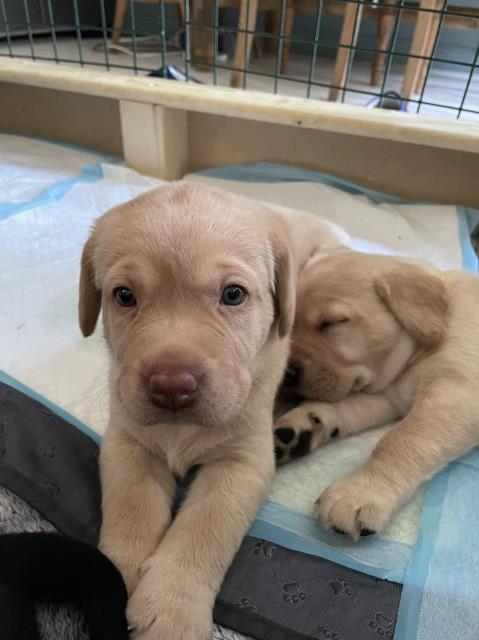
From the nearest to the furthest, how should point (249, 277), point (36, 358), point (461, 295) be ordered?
point (249, 277), point (461, 295), point (36, 358)

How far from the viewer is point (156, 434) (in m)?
1.49

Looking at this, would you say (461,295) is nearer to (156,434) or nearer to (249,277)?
(249,277)

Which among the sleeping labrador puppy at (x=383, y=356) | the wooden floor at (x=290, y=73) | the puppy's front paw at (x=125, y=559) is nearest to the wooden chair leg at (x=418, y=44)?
the wooden floor at (x=290, y=73)

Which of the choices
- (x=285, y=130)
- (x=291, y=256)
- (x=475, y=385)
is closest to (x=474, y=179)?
(x=285, y=130)

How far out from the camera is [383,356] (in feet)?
6.16

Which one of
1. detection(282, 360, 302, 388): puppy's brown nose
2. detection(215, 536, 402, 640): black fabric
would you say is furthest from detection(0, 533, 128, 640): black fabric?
detection(282, 360, 302, 388): puppy's brown nose

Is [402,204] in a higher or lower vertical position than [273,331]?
lower

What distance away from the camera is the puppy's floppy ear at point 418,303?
5.81 ft

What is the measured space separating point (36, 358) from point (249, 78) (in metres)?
3.41

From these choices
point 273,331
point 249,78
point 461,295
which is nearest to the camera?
point 273,331

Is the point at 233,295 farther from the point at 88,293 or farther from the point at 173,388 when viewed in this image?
the point at 88,293

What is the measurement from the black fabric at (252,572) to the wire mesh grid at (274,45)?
258cm

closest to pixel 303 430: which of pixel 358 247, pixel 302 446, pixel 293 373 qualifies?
pixel 302 446

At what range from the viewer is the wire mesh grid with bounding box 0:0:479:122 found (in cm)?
359
